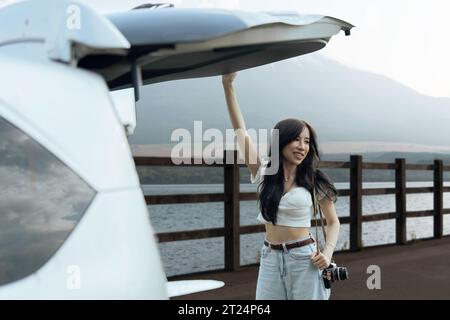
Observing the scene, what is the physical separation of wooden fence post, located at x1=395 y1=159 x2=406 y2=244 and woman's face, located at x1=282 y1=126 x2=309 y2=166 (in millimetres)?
7984

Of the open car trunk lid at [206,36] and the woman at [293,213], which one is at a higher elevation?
the open car trunk lid at [206,36]

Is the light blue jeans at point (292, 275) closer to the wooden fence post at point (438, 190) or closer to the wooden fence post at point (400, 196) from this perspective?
the wooden fence post at point (400, 196)

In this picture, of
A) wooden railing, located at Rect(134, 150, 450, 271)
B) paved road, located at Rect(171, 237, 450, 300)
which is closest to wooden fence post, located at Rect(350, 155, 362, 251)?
wooden railing, located at Rect(134, 150, 450, 271)

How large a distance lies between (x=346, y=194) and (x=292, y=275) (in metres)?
6.81

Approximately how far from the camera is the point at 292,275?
2498mm

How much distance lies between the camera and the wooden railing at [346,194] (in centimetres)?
646

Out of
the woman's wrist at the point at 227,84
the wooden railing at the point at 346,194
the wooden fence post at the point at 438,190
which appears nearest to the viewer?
the woman's wrist at the point at 227,84

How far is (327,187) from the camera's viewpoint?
103 inches

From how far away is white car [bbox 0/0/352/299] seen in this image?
3.39ft

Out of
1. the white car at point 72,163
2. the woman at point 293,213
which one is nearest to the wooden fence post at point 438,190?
the woman at point 293,213

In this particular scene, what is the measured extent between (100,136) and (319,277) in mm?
1628
